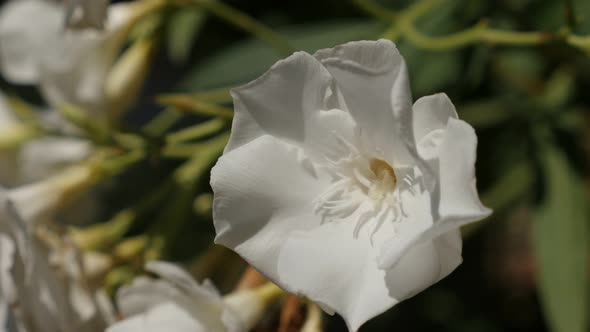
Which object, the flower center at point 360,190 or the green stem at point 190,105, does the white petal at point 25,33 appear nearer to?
the green stem at point 190,105

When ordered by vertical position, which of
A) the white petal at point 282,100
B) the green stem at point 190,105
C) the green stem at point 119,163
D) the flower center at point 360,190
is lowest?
the green stem at point 119,163

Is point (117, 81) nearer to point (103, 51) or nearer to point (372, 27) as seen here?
point (103, 51)

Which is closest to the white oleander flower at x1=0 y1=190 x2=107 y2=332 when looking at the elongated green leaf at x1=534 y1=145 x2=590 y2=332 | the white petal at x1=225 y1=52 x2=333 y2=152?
the white petal at x1=225 y1=52 x2=333 y2=152

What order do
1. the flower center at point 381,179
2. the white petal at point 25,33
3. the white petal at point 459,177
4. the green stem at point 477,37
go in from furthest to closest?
the white petal at point 25,33, the green stem at point 477,37, the flower center at point 381,179, the white petal at point 459,177

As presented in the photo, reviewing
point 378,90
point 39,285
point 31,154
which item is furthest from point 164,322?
point 31,154

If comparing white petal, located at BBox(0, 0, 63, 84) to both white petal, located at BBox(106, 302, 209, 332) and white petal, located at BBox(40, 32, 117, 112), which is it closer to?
white petal, located at BBox(40, 32, 117, 112)

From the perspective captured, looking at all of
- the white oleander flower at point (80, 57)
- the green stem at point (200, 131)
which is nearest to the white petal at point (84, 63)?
the white oleander flower at point (80, 57)

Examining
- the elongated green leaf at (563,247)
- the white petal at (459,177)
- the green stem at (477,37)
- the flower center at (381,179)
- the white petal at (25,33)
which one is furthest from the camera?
the white petal at (25,33)
